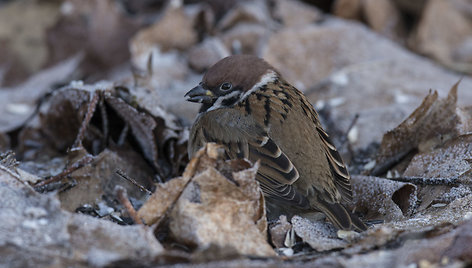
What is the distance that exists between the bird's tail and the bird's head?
1.00 meters

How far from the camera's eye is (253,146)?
351 cm

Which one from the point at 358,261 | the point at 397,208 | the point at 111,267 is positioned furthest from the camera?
the point at 397,208

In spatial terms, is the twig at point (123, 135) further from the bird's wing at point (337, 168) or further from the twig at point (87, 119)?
the bird's wing at point (337, 168)

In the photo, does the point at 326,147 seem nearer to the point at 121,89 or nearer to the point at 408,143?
the point at 408,143

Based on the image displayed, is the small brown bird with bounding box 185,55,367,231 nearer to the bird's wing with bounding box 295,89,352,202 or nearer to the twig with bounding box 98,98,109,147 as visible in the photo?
the bird's wing with bounding box 295,89,352,202

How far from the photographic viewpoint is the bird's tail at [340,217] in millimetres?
3027

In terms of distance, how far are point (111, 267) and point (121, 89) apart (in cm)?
195

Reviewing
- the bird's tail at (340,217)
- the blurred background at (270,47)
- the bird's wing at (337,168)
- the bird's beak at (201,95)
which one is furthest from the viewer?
the blurred background at (270,47)

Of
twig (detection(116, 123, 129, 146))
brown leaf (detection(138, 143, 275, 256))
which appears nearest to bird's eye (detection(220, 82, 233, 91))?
twig (detection(116, 123, 129, 146))

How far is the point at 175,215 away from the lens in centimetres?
270

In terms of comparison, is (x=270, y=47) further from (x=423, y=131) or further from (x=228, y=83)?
(x=423, y=131)

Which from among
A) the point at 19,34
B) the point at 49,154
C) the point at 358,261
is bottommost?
the point at 358,261

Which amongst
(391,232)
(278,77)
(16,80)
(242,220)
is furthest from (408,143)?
(16,80)

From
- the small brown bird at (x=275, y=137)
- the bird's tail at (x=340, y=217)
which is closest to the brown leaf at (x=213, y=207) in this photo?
the bird's tail at (x=340, y=217)
